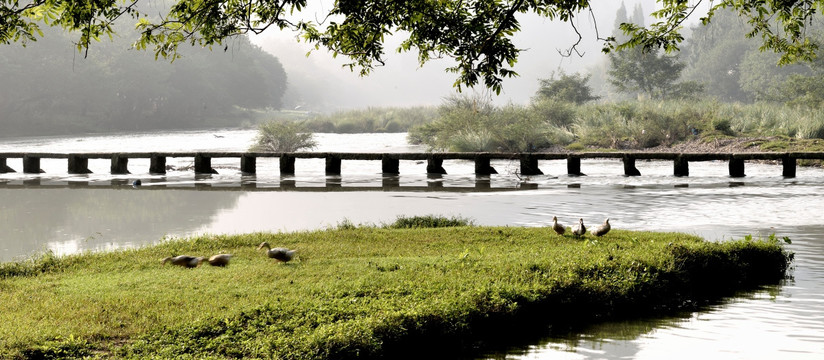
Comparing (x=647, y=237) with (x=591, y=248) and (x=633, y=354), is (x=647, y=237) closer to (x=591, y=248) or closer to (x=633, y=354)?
(x=591, y=248)

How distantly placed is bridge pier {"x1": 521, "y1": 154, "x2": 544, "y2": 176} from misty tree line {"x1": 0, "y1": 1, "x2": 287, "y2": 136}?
5143 centimetres

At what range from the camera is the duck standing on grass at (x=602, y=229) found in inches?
502

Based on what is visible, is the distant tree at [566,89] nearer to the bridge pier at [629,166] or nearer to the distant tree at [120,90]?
the bridge pier at [629,166]

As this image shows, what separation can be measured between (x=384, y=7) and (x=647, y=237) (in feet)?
17.8

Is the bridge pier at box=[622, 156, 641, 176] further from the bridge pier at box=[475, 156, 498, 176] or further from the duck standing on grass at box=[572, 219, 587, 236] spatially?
the duck standing on grass at box=[572, 219, 587, 236]

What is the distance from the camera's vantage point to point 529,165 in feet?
95.2

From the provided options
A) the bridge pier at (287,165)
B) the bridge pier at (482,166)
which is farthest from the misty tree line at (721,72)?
the bridge pier at (287,165)

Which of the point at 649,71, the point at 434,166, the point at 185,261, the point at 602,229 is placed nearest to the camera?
the point at 185,261

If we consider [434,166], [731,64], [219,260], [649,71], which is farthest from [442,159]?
[731,64]

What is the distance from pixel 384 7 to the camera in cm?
1207

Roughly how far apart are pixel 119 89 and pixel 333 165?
234 feet

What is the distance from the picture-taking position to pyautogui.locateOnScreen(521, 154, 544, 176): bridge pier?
2892 cm

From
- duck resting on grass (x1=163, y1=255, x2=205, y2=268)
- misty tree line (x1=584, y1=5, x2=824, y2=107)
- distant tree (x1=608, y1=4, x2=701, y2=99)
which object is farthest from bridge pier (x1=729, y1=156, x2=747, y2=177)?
distant tree (x1=608, y1=4, x2=701, y2=99)

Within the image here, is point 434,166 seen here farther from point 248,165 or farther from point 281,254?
point 281,254
